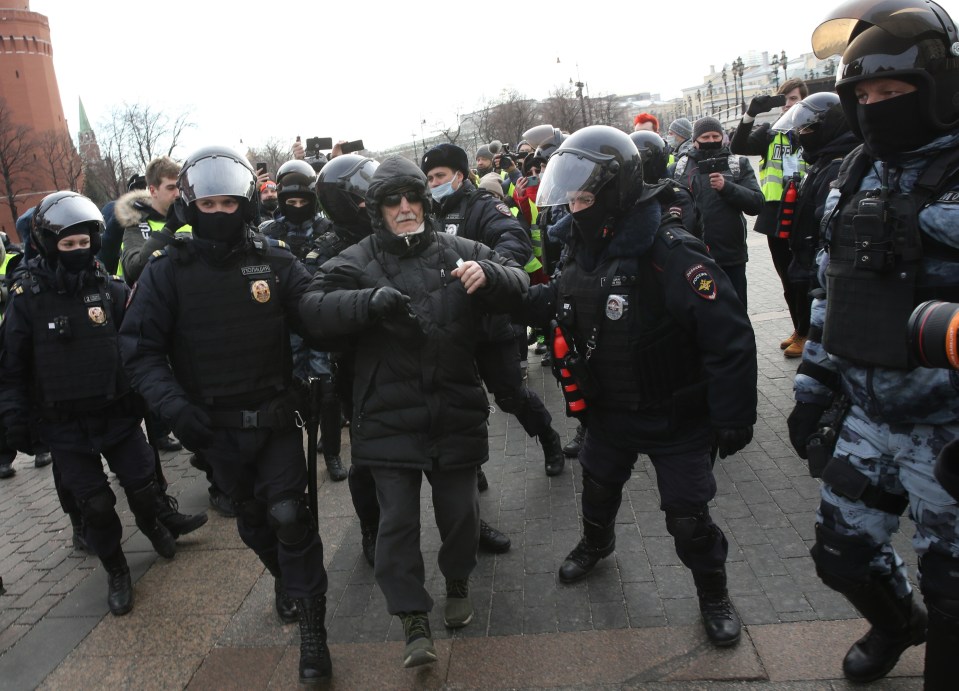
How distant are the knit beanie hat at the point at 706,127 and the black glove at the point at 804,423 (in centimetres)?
435

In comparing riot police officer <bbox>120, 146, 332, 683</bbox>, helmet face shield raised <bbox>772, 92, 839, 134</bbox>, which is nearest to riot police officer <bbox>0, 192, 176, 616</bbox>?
riot police officer <bbox>120, 146, 332, 683</bbox>

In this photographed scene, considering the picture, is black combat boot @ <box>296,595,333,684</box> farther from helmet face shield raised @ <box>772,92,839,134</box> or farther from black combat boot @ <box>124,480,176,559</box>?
helmet face shield raised @ <box>772,92,839,134</box>

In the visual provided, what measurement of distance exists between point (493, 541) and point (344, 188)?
2.21m

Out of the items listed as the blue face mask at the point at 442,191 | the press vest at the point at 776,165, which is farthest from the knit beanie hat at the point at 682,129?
the blue face mask at the point at 442,191

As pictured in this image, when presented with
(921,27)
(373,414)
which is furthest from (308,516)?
(921,27)

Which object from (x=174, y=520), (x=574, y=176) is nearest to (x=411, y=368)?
(x=574, y=176)


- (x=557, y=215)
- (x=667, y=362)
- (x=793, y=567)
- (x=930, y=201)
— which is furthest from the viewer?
(x=557, y=215)

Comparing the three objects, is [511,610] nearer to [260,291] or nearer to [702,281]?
[702,281]

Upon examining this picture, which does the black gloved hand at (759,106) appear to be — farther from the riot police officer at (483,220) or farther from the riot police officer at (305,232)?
the riot police officer at (305,232)

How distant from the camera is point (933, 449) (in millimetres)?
2395

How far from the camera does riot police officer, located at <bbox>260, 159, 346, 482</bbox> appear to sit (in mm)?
5547

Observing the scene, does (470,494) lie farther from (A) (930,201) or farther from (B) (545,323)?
(A) (930,201)

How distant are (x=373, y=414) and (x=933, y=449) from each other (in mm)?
2122

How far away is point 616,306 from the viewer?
3.17 meters
